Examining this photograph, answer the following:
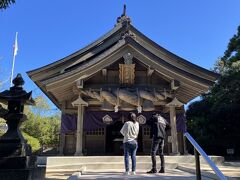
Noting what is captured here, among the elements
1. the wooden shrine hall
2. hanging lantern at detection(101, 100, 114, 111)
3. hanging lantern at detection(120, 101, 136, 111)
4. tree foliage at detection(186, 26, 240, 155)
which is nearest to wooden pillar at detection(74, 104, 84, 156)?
the wooden shrine hall

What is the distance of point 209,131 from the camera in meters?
22.4

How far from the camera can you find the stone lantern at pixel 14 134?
16.8 ft

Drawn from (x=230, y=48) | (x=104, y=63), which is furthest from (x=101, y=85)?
(x=230, y=48)

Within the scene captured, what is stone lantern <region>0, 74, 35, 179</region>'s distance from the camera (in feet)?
16.8

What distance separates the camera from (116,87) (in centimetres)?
1201

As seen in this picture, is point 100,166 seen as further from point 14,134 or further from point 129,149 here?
point 14,134

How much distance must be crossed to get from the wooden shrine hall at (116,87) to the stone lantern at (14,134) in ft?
16.3

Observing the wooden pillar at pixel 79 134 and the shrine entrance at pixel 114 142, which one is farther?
the shrine entrance at pixel 114 142

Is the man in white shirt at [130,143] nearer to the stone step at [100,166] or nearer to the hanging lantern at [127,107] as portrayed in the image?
the stone step at [100,166]

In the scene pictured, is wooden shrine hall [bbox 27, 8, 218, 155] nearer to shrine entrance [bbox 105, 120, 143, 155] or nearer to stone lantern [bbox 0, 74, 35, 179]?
shrine entrance [bbox 105, 120, 143, 155]

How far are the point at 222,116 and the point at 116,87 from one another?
1308 centimetres

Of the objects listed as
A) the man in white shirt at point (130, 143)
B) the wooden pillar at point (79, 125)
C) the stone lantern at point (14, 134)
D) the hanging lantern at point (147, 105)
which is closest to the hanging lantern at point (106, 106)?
the wooden pillar at point (79, 125)

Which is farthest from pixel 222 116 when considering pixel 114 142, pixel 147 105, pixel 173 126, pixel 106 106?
pixel 106 106

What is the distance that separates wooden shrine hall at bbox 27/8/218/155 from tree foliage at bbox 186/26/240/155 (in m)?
7.97
